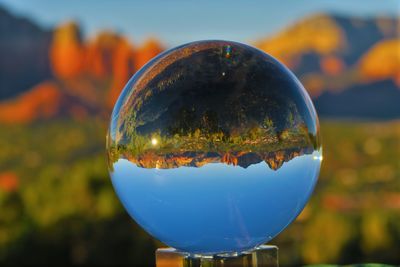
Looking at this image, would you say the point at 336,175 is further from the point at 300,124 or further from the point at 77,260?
the point at 300,124

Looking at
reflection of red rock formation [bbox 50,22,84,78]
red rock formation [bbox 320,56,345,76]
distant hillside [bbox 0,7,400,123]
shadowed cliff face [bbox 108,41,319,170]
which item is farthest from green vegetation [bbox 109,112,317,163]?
red rock formation [bbox 320,56,345,76]

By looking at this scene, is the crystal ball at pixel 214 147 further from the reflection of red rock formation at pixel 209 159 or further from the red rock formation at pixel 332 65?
the red rock formation at pixel 332 65

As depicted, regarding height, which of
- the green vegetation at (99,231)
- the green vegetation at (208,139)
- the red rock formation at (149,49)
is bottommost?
the green vegetation at (99,231)

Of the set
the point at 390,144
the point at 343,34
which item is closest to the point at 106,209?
the point at 390,144

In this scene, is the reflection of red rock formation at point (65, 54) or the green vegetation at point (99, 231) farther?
the reflection of red rock formation at point (65, 54)

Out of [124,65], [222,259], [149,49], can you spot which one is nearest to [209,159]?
[222,259]

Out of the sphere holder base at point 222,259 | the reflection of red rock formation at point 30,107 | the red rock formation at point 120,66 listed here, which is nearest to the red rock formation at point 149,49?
the red rock formation at point 120,66
